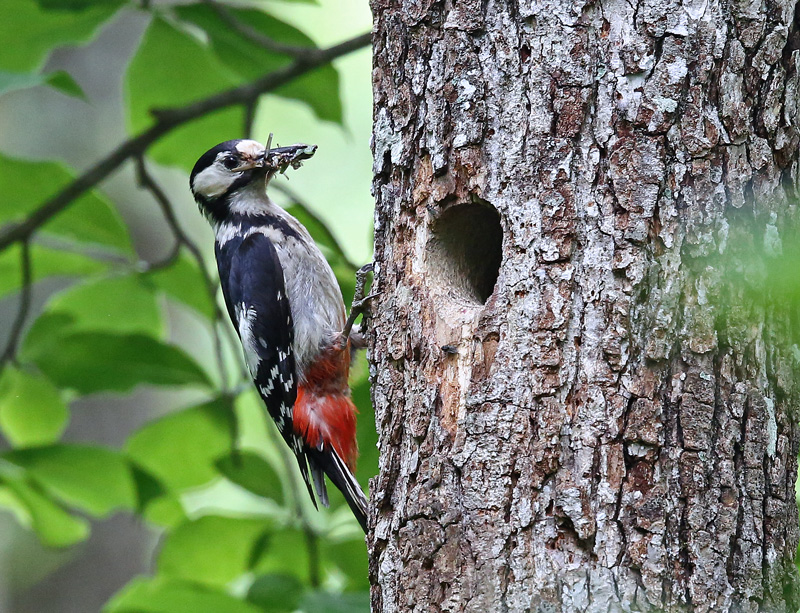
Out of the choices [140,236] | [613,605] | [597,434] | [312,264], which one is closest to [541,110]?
[597,434]

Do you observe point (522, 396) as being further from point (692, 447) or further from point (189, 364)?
point (189, 364)

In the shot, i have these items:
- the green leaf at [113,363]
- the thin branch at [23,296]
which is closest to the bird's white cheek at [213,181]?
the thin branch at [23,296]

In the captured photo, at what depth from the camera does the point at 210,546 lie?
3205 millimetres

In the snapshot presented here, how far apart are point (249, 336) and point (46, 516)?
1018 mm

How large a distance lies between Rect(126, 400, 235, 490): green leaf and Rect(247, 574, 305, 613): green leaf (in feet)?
2.04

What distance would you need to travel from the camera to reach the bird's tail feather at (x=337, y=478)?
2.92 meters

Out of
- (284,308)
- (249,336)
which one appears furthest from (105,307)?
(284,308)

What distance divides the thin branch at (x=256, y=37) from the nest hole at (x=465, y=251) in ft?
4.31

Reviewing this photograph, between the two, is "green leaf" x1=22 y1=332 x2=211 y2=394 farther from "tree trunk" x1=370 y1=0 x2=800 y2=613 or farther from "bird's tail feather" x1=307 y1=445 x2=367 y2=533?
"tree trunk" x1=370 y1=0 x2=800 y2=613

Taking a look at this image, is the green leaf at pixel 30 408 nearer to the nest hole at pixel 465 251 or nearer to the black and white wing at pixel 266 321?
the black and white wing at pixel 266 321

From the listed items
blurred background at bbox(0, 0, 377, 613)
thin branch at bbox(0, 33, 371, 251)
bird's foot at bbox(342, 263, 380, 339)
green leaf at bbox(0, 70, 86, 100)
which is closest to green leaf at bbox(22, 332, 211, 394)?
blurred background at bbox(0, 0, 377, 613)

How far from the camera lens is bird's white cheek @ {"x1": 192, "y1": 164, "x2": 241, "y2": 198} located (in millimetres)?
3719

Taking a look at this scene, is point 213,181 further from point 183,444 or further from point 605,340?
point 605,340

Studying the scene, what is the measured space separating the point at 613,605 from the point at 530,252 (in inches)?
27.3
